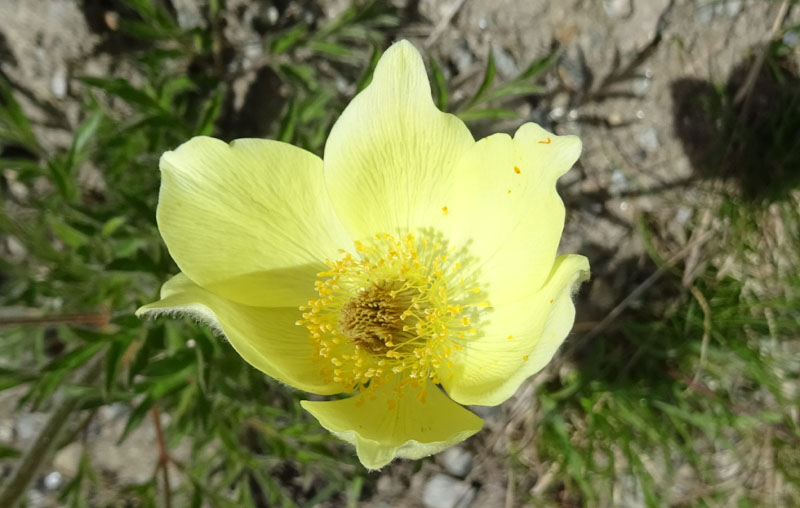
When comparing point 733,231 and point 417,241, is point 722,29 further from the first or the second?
point 417,241

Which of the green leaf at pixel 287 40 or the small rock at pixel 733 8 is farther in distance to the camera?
the small rock at pixel 733 8

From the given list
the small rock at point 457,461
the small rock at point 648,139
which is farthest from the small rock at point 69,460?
the small rock at point 648,139

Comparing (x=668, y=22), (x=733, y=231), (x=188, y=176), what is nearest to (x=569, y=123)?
(x=668, y=22)

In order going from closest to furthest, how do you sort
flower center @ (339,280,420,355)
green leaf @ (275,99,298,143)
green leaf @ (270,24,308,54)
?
flower center @ (339,280,420,355) < green leaf @ (275,99,298,143) < green leaf @ (270,24,308,54)

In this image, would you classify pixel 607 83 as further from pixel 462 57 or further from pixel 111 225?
pixel 111 225

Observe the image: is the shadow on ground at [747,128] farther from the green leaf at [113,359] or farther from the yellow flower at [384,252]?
the green leaf at [113,359]

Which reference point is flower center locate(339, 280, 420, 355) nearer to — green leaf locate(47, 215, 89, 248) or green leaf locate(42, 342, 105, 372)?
green leaf locate(42, 342, 105, 372)

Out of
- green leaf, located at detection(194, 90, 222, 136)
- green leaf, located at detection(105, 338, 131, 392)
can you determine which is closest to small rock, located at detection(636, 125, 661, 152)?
green leaf, located at detection(194, 90, 222, 136)

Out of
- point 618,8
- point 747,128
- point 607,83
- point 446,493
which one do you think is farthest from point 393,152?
point 446,493
